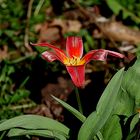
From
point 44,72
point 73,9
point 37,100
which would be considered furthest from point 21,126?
point 73,9

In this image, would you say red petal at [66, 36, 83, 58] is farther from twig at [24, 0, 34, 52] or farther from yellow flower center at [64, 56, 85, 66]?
twig at [24, 0, 34, 52]

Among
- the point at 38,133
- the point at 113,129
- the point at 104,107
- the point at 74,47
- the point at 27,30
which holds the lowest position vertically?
the point at 27,30

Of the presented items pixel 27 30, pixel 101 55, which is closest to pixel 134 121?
pixel 101 55

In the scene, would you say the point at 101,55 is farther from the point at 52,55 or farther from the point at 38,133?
the point at 38,133

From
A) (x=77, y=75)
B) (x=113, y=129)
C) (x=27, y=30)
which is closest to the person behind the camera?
(x=77, y=75)

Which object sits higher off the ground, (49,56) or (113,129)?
(49,56)

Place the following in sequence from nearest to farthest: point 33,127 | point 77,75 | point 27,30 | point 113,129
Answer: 1. point 77,75
2. point 33,127
3. point 113,129
4. point 27,30
